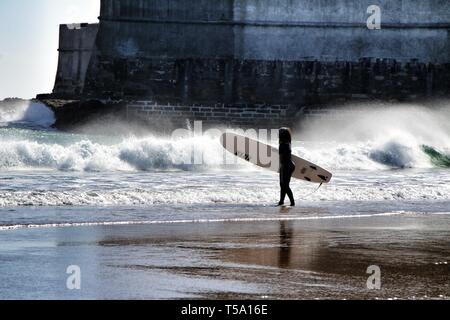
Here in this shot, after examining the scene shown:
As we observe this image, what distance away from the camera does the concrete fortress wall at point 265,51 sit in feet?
154

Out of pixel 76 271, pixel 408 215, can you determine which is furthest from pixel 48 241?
pixel 408 215

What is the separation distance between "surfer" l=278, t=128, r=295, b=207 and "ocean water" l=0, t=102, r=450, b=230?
0.27 meters

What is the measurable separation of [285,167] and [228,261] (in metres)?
6.35

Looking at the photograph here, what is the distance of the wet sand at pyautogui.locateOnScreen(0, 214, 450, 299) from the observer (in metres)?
8.14

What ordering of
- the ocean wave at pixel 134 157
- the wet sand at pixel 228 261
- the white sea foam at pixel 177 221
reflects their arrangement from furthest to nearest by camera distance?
the ocean wave at pixel 134 157, the white sea foam at pixel 177 221, the wet sand at pixel 228 261

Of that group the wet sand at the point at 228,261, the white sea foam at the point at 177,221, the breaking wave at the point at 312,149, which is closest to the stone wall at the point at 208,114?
the breaking wave at the point at 312,149

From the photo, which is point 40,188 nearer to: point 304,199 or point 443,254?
point 304,199

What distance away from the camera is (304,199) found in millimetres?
17203

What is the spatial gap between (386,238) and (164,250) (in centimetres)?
247

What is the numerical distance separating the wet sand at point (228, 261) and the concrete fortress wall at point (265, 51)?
34.4 m

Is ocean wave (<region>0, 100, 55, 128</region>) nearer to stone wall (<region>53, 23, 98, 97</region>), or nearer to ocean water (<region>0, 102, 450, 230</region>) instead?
stone wall (<region>53, 23, 98, 97</region>)

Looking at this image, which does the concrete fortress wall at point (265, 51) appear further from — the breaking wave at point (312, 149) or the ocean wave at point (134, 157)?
the ocean wave at point (134, 157)

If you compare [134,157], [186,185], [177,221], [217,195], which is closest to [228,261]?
[177,221]

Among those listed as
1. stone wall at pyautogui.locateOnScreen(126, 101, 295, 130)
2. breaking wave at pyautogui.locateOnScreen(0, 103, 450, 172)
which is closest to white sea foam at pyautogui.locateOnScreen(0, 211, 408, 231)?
breaking wave at pyautogui.locateOnScreen(0, 103, 450, 172)
